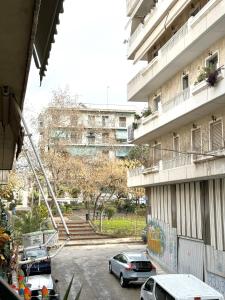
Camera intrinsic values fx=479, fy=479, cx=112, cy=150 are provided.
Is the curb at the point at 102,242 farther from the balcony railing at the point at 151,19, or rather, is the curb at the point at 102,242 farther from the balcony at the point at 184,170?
the balcony railing at the point at 151,19

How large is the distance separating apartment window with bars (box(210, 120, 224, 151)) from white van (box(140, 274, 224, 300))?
19.6 feet

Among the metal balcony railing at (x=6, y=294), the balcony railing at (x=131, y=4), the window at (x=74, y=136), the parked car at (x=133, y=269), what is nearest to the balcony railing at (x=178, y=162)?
the parked car at (x=133, y=269)

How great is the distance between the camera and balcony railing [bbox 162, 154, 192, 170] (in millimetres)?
19830

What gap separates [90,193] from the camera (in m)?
43.4

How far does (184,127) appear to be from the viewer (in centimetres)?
2247

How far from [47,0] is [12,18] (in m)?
0.26

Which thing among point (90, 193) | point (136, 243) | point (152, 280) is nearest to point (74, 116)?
point (90, 193)

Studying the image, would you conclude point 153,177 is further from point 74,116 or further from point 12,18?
point 12,18

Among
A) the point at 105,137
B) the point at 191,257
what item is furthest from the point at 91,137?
the point at 191,257

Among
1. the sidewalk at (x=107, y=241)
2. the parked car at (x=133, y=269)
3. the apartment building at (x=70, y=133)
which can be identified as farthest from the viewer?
the apartment building at (x=70, y=133)

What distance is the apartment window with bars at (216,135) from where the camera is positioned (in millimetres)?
18516

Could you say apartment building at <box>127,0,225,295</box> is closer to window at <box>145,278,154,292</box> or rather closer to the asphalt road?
window at <box>145,278,154,292</box>

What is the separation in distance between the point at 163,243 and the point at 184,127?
615 cm

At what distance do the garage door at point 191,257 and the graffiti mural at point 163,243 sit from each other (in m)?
0.76
